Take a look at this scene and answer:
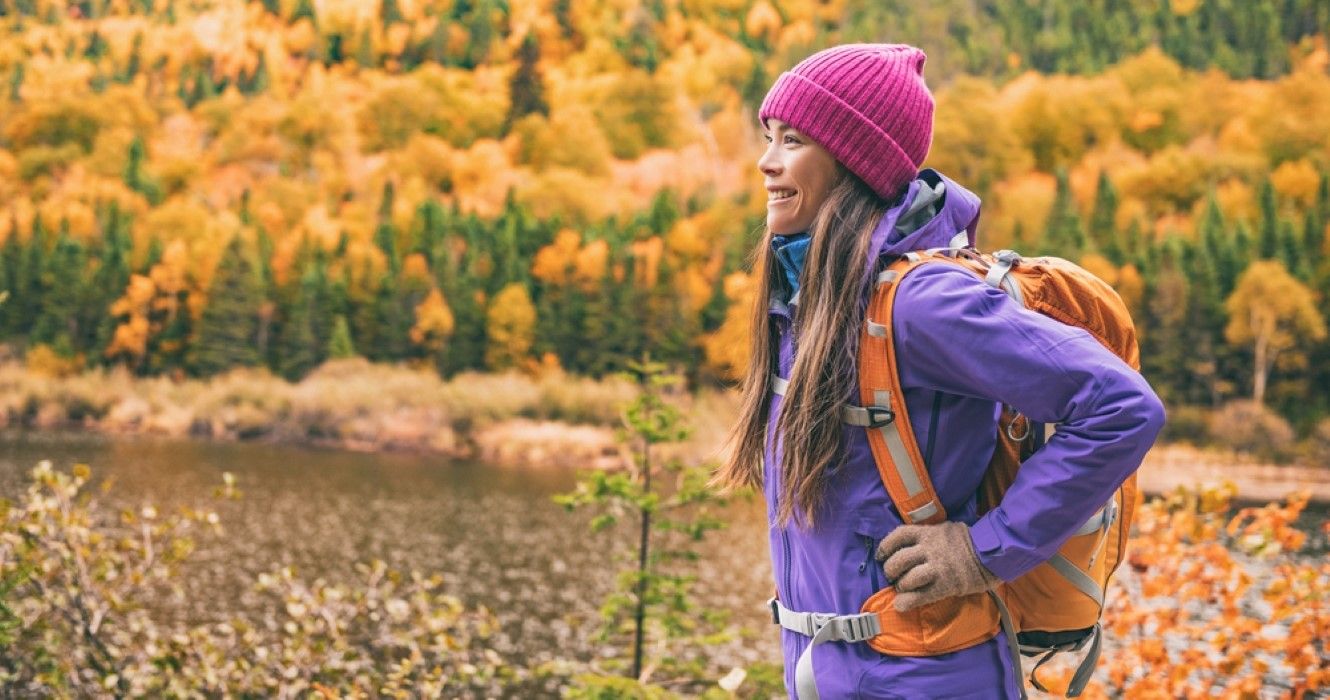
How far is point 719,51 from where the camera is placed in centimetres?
12950

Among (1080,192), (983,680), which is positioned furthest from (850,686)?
(1080,192)

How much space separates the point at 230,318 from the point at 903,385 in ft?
201

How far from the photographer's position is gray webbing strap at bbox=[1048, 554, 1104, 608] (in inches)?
71.1

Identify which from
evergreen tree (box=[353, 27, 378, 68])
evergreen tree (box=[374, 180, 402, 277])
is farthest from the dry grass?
evergreen tree (box=[353, 27, 378, 68])

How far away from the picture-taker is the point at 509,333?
196 feet

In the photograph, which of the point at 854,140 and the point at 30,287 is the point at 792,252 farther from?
the point at 30,287

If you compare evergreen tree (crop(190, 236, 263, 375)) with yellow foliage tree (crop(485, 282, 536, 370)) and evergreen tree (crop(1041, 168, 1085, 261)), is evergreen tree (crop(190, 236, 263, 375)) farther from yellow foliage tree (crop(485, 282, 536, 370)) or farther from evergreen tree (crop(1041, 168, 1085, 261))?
evergreen tree (crop(1041, 168, 1085, 261))

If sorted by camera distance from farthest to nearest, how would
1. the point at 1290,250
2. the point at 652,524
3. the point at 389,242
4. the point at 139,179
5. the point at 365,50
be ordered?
1. the point at 365,50
2. the point at 139,179
3. the point at 389,242
4. the point at 1290,250
5. the point at 652,524

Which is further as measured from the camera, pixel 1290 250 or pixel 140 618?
pixel 1290 250

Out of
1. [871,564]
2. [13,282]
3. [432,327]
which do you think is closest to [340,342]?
[432,327]

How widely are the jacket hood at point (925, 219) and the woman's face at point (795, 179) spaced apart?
0.47 ft

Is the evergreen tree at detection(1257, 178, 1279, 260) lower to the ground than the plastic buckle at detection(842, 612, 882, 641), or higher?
lower

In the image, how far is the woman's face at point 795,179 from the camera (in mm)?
1947

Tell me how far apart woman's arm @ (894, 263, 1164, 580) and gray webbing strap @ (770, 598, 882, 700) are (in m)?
0.22
